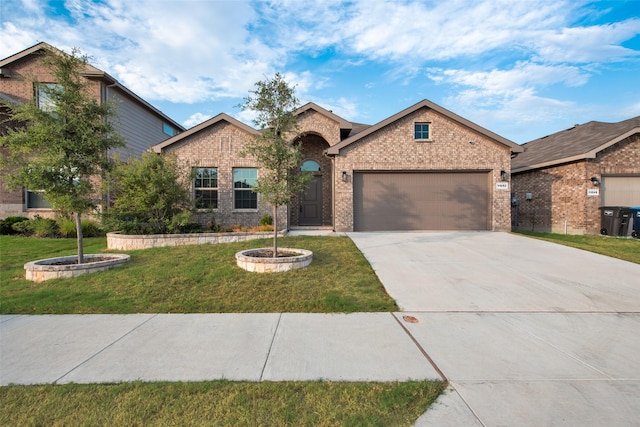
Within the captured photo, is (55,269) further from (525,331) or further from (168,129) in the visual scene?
(168,129)

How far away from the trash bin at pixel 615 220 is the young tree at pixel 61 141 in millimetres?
17002

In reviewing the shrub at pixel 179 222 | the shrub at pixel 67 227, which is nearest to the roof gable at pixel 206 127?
the shrub at pixel 179 222

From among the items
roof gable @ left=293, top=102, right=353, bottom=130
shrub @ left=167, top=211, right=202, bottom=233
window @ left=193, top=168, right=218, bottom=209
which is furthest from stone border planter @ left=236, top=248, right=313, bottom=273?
roof gable @ left=293, top=102, right=353, bottom=130

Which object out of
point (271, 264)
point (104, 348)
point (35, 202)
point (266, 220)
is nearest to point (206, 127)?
point (266, 220)

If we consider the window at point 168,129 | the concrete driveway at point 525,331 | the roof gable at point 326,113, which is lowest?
the concrete driveway at point 525,331

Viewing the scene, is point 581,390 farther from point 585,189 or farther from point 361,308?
point 585,189

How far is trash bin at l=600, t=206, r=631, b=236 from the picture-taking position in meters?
11.7

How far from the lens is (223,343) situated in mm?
3412

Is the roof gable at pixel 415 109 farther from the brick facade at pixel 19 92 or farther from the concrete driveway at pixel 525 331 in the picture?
the brick facade at pixel 19 92

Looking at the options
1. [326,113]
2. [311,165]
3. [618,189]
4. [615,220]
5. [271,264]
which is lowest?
[271,264]

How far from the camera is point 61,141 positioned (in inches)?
238

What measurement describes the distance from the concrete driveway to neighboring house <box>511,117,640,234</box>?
20.9 ft

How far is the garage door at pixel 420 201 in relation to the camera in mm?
12031

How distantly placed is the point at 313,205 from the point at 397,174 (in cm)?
401
